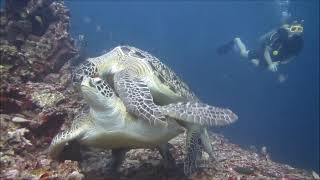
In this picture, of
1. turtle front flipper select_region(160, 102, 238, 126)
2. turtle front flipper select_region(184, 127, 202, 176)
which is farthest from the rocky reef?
turtle front flipper select_region(160, 102, 238, 126)

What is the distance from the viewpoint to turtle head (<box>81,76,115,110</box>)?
14.1 feet

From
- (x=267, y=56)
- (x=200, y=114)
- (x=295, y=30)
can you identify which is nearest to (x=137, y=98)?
(x=200, y=114)

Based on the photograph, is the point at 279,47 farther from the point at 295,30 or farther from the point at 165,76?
the point at 165,76

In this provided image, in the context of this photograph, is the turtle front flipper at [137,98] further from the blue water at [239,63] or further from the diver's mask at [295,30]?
the blue water at [239,63]

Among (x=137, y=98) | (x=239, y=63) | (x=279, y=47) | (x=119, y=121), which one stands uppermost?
(x=239, y=63)

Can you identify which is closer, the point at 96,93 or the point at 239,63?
the point at 96,93

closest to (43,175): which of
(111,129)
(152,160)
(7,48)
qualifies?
(111,129)

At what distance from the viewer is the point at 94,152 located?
5957 mm

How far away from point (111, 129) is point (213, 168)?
2168 millimetres

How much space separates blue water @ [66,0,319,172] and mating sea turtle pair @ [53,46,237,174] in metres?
22.8

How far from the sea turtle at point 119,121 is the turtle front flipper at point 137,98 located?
0.08m

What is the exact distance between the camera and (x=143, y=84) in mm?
4922

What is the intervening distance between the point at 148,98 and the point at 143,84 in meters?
0.36

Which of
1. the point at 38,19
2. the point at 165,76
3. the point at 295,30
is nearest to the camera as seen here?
the point at 165,76
